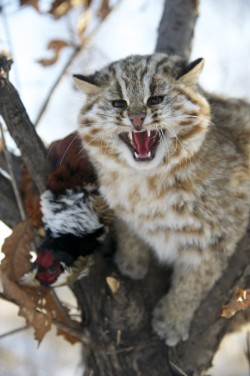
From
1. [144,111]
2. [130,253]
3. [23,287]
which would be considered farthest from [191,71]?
[23,287]

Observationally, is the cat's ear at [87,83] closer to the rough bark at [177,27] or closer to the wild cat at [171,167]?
the wild cat at [171,167]

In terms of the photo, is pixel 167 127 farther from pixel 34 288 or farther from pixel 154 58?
pixel 34 288

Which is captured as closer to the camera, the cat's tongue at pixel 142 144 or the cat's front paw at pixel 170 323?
the cat's tongue at pixel 142 144

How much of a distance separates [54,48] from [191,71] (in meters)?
1.85

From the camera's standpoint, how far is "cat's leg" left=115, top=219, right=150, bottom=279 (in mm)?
4910

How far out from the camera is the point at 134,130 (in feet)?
13.4

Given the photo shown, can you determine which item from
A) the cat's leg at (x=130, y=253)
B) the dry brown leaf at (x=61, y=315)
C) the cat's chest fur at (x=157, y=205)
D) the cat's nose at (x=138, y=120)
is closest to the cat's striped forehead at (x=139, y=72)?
the cat's nose at (x=138, y=120)

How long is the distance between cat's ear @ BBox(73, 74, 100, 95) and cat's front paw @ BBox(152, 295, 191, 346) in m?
1.64

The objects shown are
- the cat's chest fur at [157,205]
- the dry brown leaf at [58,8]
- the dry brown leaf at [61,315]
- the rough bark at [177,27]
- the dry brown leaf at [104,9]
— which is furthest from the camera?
the rough bark at [177,27]

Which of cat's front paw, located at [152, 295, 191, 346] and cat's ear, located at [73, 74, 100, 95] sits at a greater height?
cat's ear, located at [73, 74, 100, 95]

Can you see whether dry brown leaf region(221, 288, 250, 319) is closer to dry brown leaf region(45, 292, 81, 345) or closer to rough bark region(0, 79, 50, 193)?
dry brown leaf region(45, 292, 81, 345)

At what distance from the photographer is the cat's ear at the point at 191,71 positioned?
4352 millimetres

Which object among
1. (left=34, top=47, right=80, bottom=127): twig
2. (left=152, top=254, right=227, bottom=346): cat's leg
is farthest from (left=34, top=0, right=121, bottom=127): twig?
(left=152, top=254, right=227, bottom=346): cat's leg

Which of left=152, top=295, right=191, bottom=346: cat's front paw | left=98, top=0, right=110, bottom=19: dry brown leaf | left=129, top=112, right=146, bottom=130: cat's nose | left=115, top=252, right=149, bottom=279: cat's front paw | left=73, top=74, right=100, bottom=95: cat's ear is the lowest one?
left=152, top=295, right=191, bottom=346: cat's front paw
